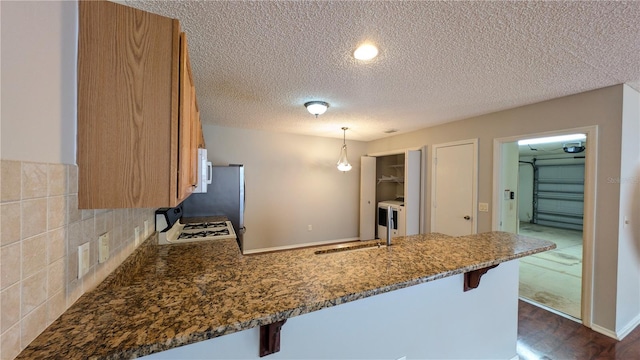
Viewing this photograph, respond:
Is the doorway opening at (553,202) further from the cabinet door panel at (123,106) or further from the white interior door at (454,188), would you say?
the cabinet door panel at (123,106)

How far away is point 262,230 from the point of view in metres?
4.59

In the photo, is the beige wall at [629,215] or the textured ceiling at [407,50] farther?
the beige wall at [629,215]

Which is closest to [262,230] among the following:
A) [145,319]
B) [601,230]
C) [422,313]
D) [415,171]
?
[415,171]

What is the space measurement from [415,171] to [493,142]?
1269 mm

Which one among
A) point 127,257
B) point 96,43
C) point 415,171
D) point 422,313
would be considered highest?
point 96,43

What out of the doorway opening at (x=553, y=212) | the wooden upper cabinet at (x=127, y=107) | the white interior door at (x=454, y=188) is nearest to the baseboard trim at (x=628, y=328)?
the doorway opening at (x=553, y=212)

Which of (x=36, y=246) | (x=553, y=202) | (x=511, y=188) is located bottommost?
(x=553, y=202)

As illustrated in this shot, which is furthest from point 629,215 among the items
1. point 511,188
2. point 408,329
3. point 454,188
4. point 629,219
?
point 408,329

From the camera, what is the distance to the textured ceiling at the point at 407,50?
1300 mm

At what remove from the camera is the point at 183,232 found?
97.7 inches

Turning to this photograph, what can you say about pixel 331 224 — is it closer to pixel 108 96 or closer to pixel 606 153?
pixel 606 153

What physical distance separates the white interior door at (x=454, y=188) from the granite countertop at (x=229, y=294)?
7.03 ft

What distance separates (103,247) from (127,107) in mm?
644

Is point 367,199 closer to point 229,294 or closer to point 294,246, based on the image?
point 294,246
